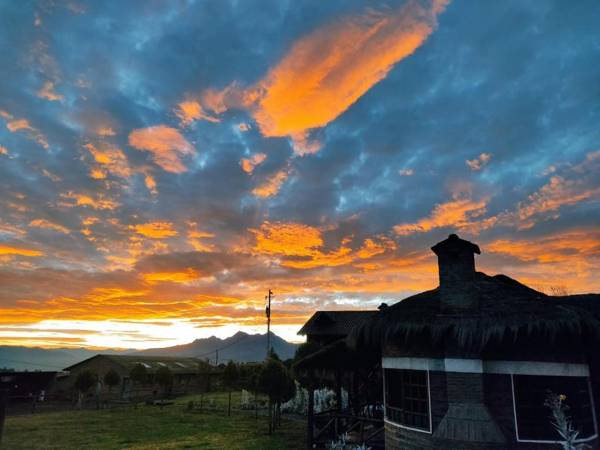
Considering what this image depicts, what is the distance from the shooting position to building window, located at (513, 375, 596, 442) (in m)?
11.7

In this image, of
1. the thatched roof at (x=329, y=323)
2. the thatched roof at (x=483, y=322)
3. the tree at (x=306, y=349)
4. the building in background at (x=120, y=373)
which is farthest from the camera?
the building in background at (x=120, y=373)

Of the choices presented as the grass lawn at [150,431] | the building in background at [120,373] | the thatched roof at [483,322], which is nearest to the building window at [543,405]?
the thatched roof at [483,322]

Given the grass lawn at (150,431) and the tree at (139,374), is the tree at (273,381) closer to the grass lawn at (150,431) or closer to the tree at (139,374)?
the grass lawn at (150,431)

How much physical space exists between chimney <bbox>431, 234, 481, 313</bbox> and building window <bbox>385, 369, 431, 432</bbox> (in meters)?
2.50

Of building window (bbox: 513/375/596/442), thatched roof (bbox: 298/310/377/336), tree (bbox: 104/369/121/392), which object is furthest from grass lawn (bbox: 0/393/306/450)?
building window (bbox: 513/375/596/442)

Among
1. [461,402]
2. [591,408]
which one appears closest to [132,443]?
[461,402]

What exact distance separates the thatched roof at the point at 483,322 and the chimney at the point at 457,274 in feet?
0.93

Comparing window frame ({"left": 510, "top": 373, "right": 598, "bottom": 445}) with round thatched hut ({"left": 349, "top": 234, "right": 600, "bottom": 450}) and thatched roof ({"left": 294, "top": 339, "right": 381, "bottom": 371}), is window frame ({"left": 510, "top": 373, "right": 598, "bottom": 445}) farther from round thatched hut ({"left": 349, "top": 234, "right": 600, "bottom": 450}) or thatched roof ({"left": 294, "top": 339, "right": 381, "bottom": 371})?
thatched roof ({"left": 294, "top": 339, "right": 381, "bottom": 371})

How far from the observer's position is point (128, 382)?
47.7 meters

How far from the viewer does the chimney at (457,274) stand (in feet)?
43.1

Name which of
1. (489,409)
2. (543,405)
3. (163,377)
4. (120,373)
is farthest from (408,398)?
(120,373)

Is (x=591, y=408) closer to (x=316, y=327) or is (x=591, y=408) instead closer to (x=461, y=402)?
(x=461, y=402)

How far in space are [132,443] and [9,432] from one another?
957 cm

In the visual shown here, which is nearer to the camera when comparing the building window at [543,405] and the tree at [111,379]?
the building window at [543,405]
